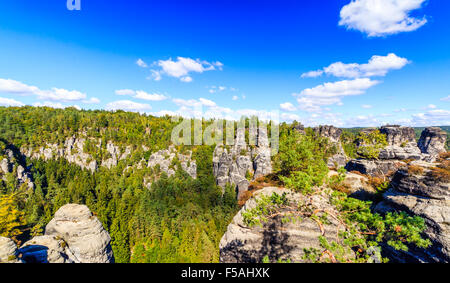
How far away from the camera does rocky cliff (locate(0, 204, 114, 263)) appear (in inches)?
532

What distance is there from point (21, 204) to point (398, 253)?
9038 cm

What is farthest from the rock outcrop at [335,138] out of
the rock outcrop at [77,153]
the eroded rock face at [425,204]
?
the rock outcrop at [77,153]

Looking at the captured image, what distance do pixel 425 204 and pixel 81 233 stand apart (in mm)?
29312

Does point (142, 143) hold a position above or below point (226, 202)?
above

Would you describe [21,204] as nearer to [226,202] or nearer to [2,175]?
[2,175]

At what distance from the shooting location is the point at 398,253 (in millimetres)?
11750

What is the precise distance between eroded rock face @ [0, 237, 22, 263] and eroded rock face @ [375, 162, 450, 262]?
23344mm

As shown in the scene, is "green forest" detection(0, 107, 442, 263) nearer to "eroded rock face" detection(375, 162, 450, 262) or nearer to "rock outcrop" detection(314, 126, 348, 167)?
"eroded rock face" detection(375, 162, 450, 262)

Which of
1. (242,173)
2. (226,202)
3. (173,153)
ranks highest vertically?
(173,153)

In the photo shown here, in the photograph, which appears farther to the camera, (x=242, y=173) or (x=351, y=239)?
(x=242, y=173)

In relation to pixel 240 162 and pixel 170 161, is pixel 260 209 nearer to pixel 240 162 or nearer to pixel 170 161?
pixel 240 162

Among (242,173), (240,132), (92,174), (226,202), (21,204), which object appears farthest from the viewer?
(240,132)
